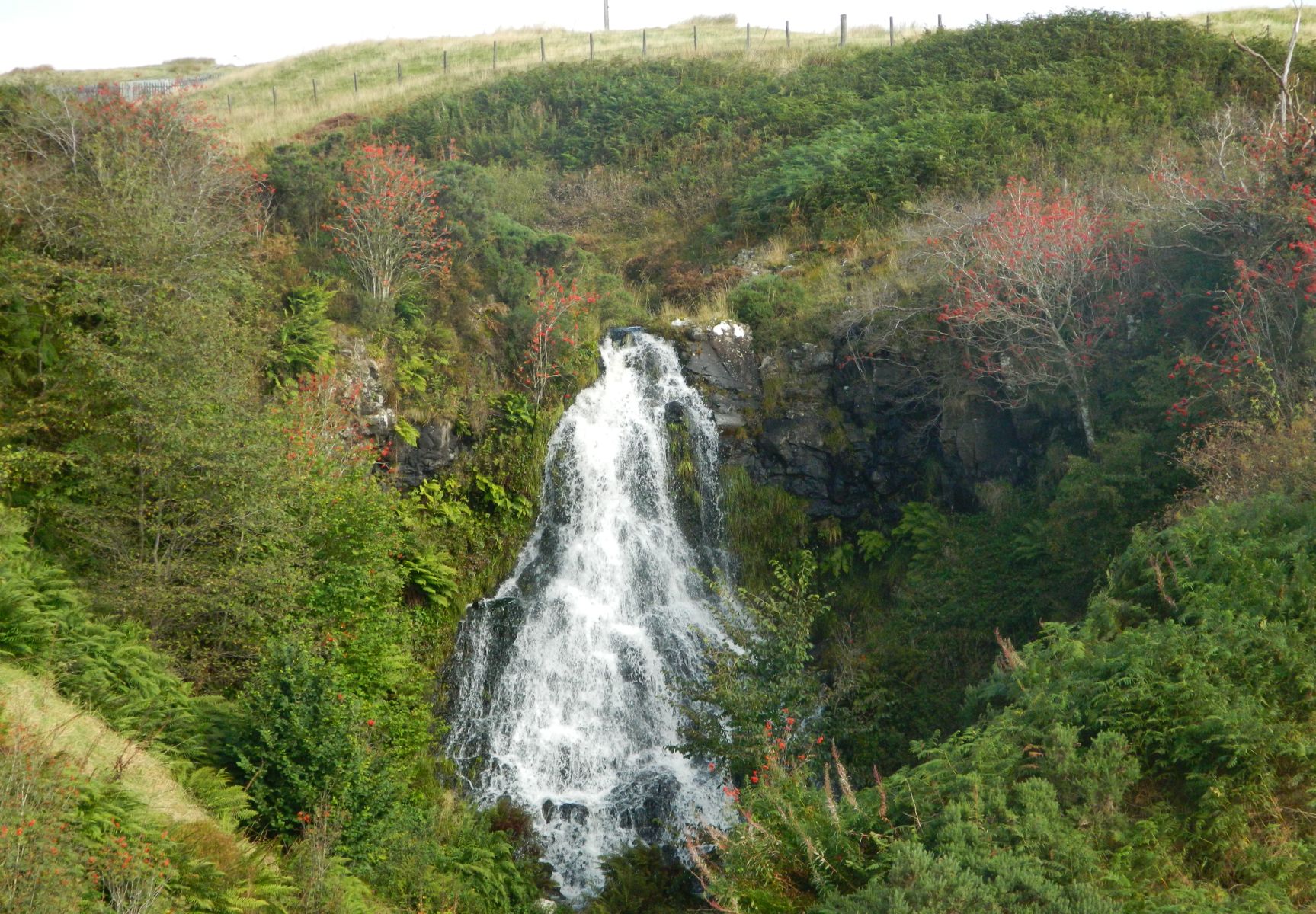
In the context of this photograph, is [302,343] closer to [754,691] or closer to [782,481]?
[782,481]

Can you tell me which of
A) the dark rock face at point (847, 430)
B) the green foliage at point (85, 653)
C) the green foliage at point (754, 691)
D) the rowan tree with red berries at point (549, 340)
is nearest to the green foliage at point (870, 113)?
the dark rock face at point (847, 430)

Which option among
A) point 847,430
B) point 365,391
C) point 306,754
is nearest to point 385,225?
point 365,391

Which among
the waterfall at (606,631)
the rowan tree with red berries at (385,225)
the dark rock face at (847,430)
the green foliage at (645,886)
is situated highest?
the rowan tree with red berries at (385,225)

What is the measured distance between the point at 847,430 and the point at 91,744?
15048 millimetres

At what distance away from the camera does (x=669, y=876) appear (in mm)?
14109

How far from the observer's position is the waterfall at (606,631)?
→ 15.7m

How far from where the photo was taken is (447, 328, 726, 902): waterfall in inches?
620

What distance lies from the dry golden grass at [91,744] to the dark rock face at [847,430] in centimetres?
1265

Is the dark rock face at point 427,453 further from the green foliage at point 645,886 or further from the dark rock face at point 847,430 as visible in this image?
the green foliage at point 645,886

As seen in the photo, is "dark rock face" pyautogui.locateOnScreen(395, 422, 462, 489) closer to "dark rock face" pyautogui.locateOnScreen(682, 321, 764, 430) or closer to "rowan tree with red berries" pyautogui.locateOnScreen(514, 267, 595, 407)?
"rowan tree with red berries" pyautogui.locateOnScreen(514, 267, 595, 407)

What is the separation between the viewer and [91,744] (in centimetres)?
884

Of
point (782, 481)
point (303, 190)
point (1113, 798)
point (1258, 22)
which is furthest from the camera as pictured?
point (1258, 22)

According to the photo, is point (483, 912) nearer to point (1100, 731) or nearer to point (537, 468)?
point (1100, 731)

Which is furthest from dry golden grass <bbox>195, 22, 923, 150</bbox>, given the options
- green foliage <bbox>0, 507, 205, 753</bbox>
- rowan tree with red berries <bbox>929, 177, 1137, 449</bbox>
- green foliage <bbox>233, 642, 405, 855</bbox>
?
green foliage <bbox>233, 642, 405, 855</bbox>
